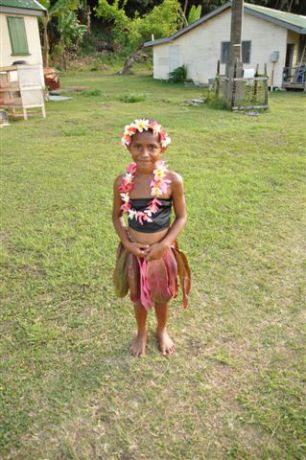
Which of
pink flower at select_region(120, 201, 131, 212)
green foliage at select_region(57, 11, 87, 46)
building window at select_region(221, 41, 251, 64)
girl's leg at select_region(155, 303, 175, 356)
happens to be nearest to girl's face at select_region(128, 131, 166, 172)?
pink flower at select_region(120, 201, 131, 212)

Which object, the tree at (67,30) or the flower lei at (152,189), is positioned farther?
the tree at (67,30)

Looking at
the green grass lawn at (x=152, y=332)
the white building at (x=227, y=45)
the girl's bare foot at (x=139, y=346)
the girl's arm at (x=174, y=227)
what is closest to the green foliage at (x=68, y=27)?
the white building at (x=227, y=45)

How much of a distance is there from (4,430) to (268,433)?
135 cm

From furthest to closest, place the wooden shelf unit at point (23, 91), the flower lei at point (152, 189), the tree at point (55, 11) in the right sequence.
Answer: the tree at point (55, 11)
the wooden shelf unit at point (23, 91)
the flower lei at point (152, 189)

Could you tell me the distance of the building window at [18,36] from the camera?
12947mm

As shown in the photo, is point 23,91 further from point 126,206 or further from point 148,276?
point 148,276

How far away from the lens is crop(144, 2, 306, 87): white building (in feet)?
54.6

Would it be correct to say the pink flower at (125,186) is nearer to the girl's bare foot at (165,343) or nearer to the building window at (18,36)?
the girl's bare foot at (165,343)

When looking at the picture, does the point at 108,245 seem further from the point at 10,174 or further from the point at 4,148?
the point at 4,148

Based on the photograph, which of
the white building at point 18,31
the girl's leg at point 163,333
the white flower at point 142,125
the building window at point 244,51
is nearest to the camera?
the white flower at point 142,125

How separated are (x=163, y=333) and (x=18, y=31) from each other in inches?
550

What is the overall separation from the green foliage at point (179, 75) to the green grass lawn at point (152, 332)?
51.9ft

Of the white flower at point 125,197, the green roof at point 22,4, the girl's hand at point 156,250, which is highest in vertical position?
the green roof at point 22,4

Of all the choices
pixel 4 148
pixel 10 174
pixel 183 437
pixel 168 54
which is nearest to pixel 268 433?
pixel 183 437
